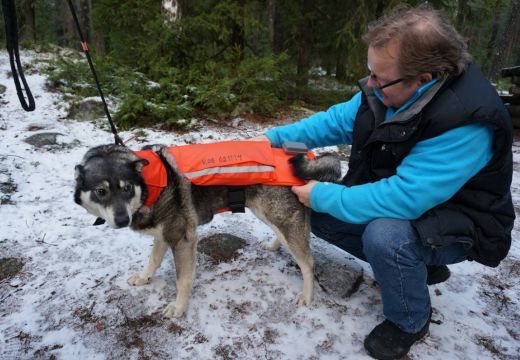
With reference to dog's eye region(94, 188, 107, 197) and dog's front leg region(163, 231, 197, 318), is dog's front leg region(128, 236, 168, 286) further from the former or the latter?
dog's eye region(94, 188, 107, 197)

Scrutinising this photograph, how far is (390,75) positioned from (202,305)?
252 cm

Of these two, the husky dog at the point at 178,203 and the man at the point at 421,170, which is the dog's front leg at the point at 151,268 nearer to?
the husky dog at the point at 178,203

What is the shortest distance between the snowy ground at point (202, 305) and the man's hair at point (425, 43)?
2.17 metres

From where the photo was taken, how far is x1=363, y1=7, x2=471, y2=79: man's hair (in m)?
2.16

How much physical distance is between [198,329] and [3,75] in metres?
10.4

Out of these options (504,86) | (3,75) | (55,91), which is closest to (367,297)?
(55,91)

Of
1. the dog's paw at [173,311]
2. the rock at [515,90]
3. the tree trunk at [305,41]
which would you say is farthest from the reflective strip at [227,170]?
the rock at [515,90]

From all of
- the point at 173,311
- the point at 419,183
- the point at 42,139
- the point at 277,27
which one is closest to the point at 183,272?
the point at 173,311

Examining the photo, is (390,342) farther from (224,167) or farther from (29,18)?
(29,18)

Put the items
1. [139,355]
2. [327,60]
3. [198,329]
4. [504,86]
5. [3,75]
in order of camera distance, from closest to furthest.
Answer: [139,355] < [198,329] < [3,75] < [327,60] < [504,86]

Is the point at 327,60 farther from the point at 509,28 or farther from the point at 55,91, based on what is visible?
the point at 509,28

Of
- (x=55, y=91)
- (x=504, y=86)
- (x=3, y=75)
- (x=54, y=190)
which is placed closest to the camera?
(x=54, y=190)

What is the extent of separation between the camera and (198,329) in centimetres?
288

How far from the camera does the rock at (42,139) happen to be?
20.4 ft
